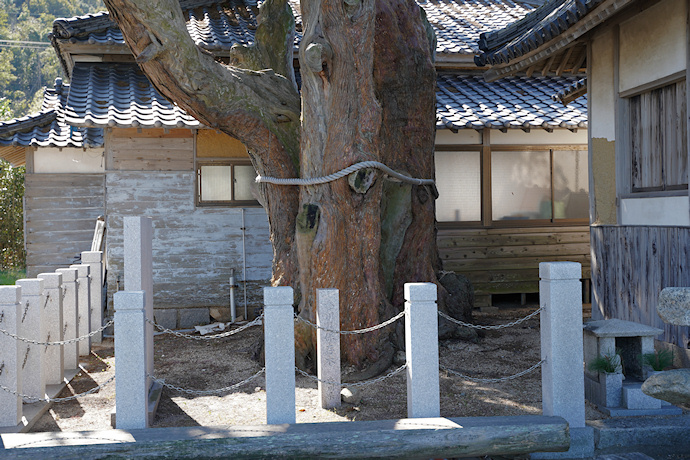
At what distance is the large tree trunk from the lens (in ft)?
21.4

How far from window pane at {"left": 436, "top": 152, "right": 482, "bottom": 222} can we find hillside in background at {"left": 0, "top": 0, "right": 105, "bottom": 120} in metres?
34.4

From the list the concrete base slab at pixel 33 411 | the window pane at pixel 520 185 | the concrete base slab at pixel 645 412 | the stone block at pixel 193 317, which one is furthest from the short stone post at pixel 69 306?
the window pane at pixel 520 185

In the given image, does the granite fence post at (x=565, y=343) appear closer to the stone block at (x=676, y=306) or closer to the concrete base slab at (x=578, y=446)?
the concrete base slab at (x=578, y=446)

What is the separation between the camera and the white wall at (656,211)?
6258mm

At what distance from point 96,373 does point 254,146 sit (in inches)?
133

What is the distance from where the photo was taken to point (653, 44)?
672cm

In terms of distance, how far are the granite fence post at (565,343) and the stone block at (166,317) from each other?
7.09 m

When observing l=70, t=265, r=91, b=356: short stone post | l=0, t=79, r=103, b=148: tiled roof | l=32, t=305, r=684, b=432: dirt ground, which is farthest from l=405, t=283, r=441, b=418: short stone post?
l=0, t=79, r=103, b=148: tiled roof

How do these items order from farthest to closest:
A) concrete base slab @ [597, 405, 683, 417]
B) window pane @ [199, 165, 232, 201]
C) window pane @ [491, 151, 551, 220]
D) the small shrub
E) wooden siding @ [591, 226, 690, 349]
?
1. window pane @ [491, 151, 551, 220]
2. window pane @ [199, 165, 232, 201]
3. wooden siding @ [591, 226, 690, 349]
4. the small shrub
5. concrete base slab @ [597, 405, 683, 417]

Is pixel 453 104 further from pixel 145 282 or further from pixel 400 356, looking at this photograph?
pixel 145 282

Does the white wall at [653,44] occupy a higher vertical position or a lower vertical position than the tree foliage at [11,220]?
higher

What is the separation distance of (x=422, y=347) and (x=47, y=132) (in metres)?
8.23

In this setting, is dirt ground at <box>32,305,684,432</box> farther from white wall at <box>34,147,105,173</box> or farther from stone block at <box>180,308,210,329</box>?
white wall at <box>34,147,105,173</box>

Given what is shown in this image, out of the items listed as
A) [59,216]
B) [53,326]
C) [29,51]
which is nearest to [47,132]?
[59,216]
